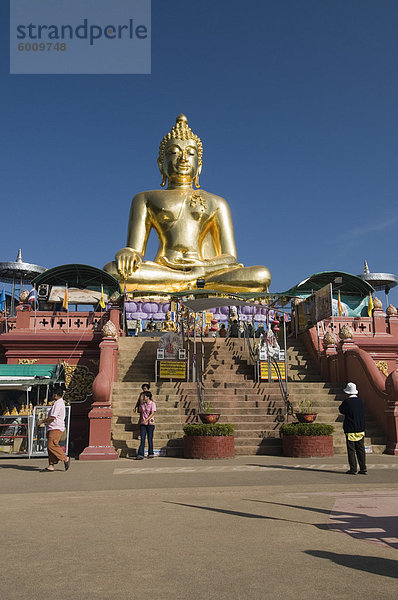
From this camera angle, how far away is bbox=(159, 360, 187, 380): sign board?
1474cm

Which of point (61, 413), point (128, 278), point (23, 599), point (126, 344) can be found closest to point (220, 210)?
point (128, 278)

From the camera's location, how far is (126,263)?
76.5ft

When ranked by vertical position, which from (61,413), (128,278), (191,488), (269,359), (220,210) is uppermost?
(220,210)

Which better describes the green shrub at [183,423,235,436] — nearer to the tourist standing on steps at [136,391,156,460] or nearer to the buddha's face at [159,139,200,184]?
the tourist standing on steps at [136,391,156,460]

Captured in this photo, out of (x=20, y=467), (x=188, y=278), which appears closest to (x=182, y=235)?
(x=188, y=278)

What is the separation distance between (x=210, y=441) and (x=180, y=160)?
1890 cm

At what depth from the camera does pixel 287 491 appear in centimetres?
700

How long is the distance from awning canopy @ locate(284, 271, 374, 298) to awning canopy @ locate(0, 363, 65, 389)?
9925 mm

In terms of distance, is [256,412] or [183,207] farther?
[183,207]

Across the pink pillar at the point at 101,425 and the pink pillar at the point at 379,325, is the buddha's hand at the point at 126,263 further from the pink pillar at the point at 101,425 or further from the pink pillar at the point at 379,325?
the pink pillar at the point at 101,425

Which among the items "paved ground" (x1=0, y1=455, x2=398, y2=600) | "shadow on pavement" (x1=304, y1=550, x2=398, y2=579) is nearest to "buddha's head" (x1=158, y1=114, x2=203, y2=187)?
"paved ground" (x1=0, y1=455, x2=398, y2=600)

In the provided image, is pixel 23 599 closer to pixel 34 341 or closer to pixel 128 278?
pixel 34 341

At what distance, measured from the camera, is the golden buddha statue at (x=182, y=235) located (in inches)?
921

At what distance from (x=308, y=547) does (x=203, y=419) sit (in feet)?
24.2
